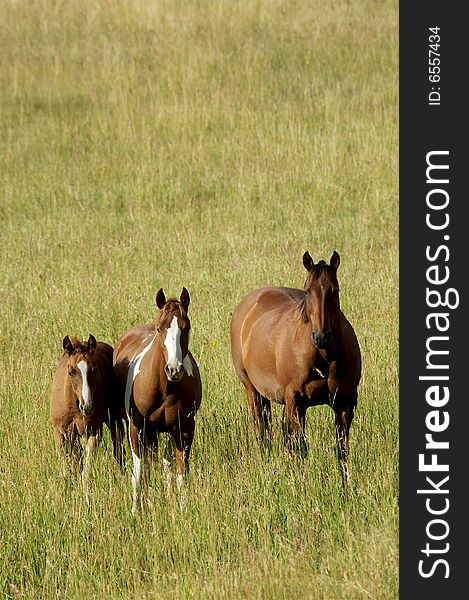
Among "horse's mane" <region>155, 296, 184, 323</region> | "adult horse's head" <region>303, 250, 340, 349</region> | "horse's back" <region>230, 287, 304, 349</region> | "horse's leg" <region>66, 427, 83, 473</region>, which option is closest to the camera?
"horse's mane" <region>155, 296, 184, 323</region>

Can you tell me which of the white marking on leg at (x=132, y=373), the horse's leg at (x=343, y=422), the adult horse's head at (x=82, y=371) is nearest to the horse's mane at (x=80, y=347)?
the adult horse's head at (x=82, y=371)

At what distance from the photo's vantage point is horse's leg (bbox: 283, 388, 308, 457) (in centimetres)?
739

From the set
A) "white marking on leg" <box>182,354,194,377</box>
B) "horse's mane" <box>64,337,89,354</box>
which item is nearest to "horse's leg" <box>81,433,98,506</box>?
"horse's mane" <box>64,337,89,354</box>

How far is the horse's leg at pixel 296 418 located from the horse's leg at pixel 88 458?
1284 millimetres

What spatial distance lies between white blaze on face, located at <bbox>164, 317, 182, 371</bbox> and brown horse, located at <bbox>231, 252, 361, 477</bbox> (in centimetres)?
83

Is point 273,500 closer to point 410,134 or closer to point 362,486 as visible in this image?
point 362,486

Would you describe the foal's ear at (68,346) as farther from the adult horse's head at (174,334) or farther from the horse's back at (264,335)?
the horse's back at (264,335)

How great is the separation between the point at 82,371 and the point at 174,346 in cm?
82

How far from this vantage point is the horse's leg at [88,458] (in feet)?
23.3

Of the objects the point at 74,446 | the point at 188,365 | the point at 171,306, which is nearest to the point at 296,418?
the point at 188,365

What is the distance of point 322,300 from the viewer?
6.77m

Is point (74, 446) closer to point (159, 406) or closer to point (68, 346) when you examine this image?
point (68, 346)

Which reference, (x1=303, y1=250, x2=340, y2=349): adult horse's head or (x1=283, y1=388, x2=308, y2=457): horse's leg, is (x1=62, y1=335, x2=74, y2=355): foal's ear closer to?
(x1=283, y1=388, x2=308, y2=457): horse's leg

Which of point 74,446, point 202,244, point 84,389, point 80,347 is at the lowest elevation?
point 74,446
